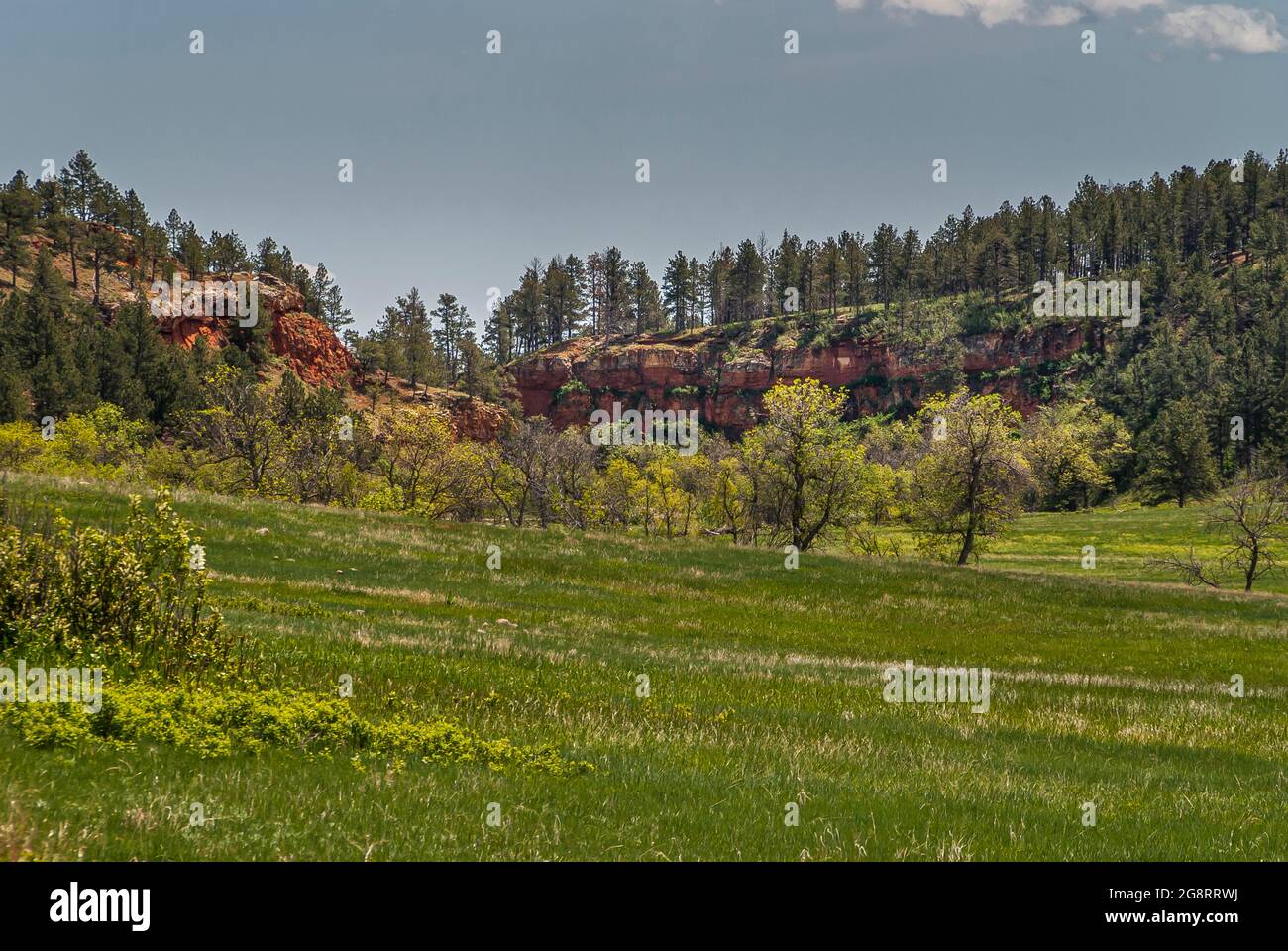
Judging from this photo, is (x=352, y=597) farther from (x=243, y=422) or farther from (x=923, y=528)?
(x=243, y=422)

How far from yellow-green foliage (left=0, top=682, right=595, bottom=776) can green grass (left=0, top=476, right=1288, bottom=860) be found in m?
0.29

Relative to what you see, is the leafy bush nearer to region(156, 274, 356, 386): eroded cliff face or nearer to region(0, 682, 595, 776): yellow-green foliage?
region(0, 682, 595, 776): yellow-green foliage

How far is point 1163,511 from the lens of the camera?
94438 mm

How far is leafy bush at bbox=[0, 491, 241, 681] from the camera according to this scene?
32.8ft

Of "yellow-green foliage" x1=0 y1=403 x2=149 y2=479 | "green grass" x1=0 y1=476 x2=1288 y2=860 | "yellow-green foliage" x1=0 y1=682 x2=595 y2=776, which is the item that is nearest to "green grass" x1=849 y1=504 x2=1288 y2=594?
"green grass" x1=0 y1=476 x2=1288 y2=860

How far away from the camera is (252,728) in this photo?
7844mm

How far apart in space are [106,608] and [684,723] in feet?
26.2

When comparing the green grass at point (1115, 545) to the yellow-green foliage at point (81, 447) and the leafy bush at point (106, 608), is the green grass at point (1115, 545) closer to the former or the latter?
the yellow-green foliage at point (81, 447)

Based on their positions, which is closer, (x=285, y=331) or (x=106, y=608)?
(x=106, y=608)

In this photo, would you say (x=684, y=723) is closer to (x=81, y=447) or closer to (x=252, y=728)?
(x=252, y=728)

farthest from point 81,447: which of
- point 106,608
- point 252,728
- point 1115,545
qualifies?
point 1115,545

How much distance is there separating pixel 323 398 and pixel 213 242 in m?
92.1
